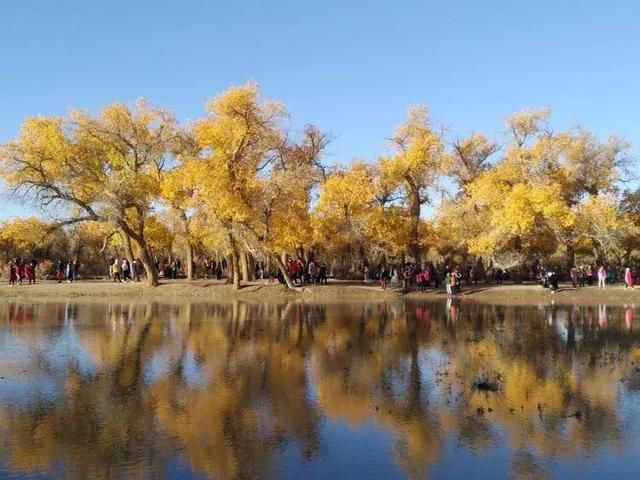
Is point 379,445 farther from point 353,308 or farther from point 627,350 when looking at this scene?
point 353,308

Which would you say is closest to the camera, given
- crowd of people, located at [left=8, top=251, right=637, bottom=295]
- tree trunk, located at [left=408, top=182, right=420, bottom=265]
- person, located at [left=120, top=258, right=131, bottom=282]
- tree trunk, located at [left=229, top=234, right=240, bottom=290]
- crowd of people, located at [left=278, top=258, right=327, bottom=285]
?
tree trunk, located at [left=229, top=234, right=240, bottom=290]

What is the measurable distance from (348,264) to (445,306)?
2590 centimetres

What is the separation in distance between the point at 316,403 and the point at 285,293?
27.7 metres

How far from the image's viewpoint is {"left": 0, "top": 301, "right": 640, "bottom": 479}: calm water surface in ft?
26.7

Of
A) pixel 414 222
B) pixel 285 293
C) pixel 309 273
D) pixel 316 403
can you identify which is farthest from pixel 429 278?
pixel 316 403

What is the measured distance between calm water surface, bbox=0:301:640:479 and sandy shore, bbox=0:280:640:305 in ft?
53.5

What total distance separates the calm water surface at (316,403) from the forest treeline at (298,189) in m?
18.8

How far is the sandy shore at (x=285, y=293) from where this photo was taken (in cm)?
3709

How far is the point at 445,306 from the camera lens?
3269 cm

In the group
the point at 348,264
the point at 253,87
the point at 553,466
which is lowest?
the point at 553,466

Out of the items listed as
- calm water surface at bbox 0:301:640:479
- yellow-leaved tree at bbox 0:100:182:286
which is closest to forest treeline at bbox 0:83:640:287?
yellow-leaved tree at bbox 0:100:182:286

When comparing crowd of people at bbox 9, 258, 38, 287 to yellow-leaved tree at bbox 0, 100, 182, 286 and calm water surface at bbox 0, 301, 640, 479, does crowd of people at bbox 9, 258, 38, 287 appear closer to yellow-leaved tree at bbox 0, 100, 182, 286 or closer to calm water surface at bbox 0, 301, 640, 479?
yellow-leaved tree at bbox 0, 100, 182, 286

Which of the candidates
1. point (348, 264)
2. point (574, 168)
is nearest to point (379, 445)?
point (574, 168)

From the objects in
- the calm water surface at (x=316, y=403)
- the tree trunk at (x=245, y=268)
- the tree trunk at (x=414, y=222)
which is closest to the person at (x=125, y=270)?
the tree trunk at (x=245, y=268)
